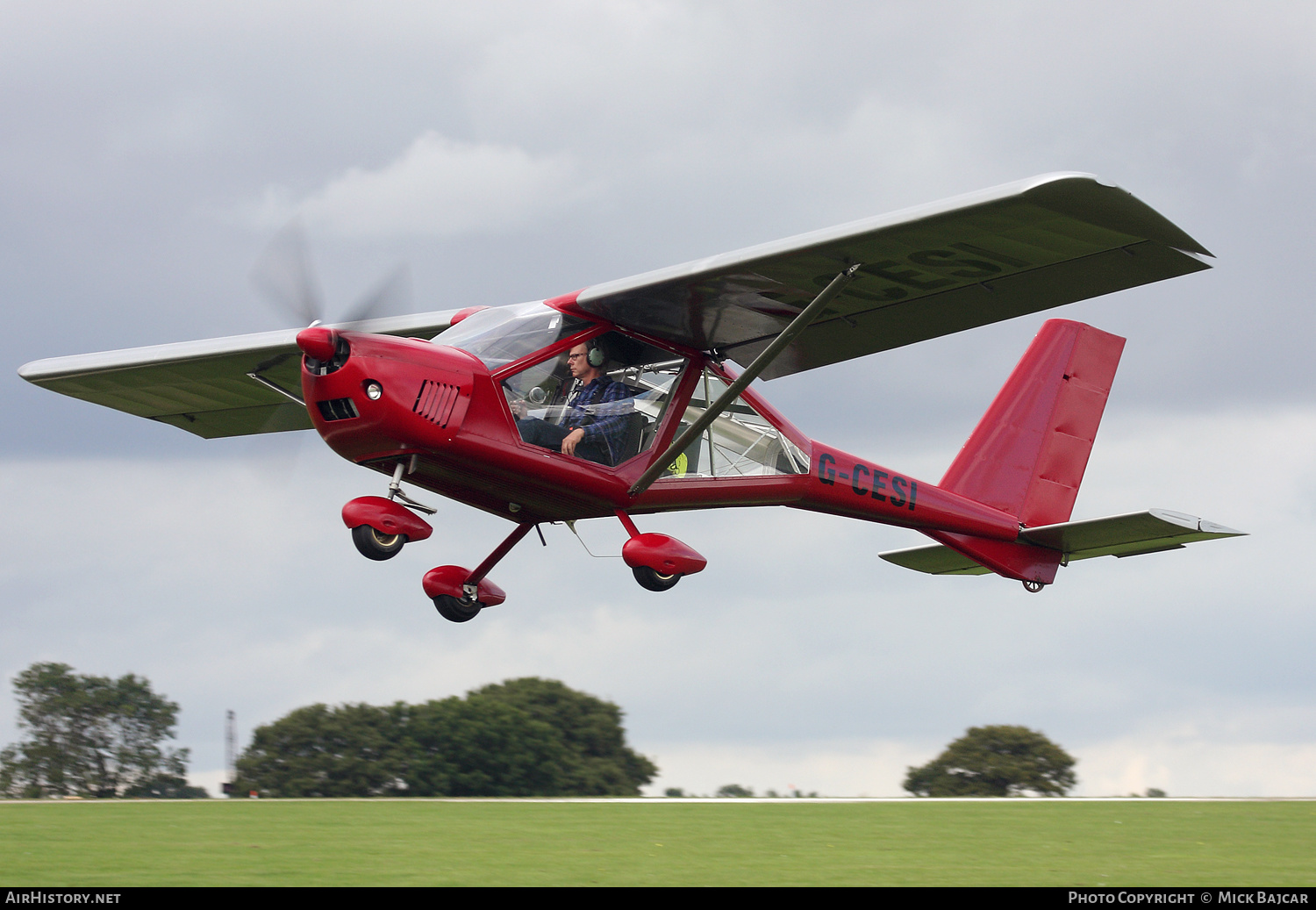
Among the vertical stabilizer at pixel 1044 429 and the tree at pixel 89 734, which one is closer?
the vertical stabilizer at pixel 1044 429

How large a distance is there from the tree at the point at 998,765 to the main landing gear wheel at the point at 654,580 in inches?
694

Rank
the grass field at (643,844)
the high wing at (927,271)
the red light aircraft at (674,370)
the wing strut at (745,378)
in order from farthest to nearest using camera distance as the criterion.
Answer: the wing strut at (745,378), the red light aircraft at (674,370), the high wing at (927,271), the grass field at (643,844)

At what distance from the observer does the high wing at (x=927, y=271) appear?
438 inches

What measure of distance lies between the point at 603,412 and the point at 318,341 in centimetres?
273

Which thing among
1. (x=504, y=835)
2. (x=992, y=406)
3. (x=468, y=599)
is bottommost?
(x=504, y=835)

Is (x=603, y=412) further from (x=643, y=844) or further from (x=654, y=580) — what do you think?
(x=643, y=844)

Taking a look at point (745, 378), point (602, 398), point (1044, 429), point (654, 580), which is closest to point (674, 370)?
point (745, 378)

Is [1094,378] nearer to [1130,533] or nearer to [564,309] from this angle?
[1130,533]

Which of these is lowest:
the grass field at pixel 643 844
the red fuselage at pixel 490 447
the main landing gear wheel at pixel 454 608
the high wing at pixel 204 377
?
the grass field at pixel 643 844

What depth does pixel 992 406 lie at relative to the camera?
17.7 meters

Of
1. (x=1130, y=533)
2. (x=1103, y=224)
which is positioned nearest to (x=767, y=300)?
(x=1103, y=224)

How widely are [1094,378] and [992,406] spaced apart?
1.53 metres

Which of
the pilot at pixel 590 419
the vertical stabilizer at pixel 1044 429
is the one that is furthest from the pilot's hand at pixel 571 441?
the vertical stabilizer at pixel 1044 429

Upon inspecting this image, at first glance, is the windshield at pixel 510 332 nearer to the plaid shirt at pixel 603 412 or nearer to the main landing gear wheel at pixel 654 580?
the plaid shirt at pixel 603 412
